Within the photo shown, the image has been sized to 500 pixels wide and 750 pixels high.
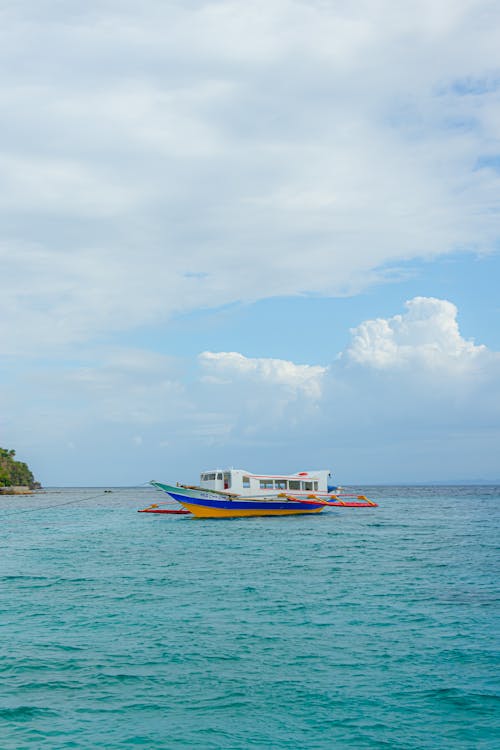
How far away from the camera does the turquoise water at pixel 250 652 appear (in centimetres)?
1362

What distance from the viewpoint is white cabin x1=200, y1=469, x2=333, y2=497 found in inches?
2675

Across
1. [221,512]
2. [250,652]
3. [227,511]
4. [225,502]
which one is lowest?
[221,512]

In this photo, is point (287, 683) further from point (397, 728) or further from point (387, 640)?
point (387, 640)

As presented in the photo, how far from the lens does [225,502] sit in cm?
6694

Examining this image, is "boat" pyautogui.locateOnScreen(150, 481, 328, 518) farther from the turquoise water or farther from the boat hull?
the turquoise water

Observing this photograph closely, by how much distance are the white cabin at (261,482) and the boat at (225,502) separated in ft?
2.97

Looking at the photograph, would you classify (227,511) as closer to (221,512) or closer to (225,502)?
(221,512)

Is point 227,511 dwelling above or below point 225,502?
below

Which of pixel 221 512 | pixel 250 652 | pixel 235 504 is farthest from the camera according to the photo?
pixel 221 512

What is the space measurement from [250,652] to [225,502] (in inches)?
1912

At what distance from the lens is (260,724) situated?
1380 cm

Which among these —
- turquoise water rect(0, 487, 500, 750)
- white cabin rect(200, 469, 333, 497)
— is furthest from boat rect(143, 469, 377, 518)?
turquoise water rect(0, 487, 500, 750)

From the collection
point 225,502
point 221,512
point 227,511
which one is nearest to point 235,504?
point 225,502

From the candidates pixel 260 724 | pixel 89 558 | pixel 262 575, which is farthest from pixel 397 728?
pixel 89 558
